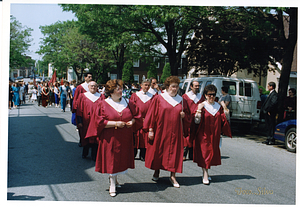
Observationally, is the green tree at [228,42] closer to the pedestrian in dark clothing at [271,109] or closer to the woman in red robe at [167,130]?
the pedestrian in dark clothing at [271,109]

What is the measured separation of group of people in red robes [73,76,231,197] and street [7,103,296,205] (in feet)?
0.95

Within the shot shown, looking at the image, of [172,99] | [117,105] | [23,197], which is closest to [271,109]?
[172,99]

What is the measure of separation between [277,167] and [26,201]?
213 inches

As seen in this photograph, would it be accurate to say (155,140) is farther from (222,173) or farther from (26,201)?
(26,201)

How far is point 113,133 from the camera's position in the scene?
4.87 metres

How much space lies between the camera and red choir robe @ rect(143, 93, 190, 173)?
532cm

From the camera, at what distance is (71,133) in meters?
10.6

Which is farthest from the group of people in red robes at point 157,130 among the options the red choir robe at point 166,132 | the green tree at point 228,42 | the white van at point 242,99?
A: the green tree at point 228,42

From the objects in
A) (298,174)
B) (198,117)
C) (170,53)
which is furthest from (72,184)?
(170,53)

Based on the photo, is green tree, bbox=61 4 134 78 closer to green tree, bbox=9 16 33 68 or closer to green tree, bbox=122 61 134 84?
green tree, bbox=9 16 33 68

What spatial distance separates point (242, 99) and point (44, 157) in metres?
7.57

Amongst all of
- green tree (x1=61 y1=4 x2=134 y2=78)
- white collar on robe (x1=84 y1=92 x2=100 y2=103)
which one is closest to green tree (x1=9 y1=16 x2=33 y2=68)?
green tree (x1=61 y1=4 x2=134 y2=78)

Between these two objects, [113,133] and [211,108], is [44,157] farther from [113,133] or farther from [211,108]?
[211,108]

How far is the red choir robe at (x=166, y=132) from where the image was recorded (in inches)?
209
